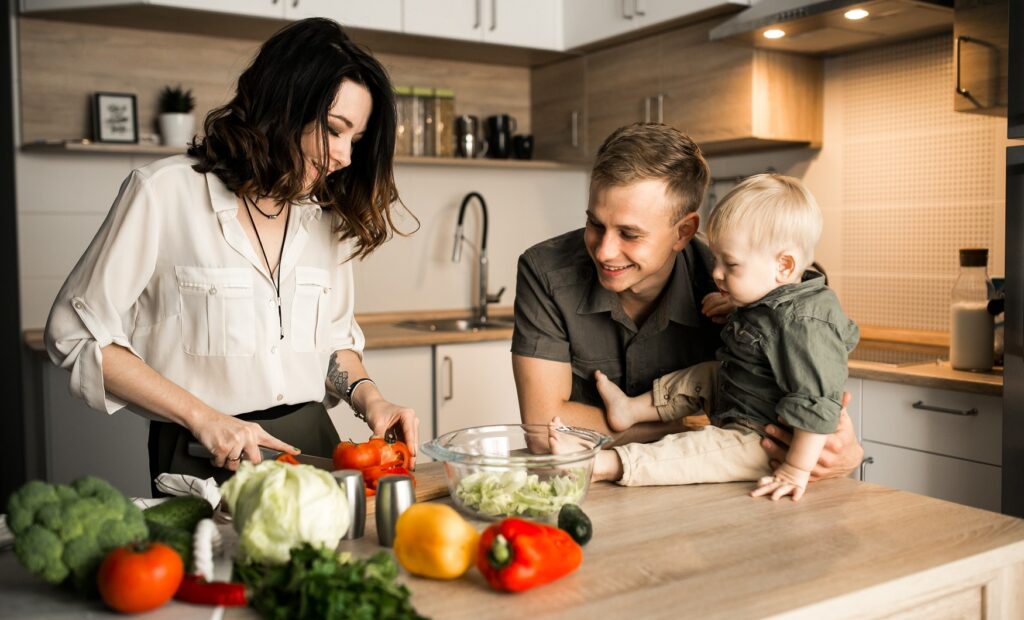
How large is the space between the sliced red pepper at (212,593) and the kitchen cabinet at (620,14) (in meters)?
2.74

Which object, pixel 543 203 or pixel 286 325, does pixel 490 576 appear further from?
pixel 543 203

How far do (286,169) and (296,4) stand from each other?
1.86 metres

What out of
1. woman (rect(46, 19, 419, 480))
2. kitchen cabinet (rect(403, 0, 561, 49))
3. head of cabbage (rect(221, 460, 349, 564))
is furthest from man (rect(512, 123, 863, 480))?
kitchen cabinet (rect(403, 0, 561, 49))

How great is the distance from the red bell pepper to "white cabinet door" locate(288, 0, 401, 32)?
2.74 metres

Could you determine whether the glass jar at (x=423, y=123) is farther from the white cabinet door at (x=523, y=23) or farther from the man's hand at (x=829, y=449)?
the man's hand at (x=829, y=449)

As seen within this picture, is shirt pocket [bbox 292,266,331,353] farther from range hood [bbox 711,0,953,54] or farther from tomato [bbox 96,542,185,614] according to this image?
range hood [bbox 711,0,953,54]

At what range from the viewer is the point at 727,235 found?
5.16 feet

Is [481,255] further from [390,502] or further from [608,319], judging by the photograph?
[390,502]

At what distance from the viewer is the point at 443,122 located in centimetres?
406

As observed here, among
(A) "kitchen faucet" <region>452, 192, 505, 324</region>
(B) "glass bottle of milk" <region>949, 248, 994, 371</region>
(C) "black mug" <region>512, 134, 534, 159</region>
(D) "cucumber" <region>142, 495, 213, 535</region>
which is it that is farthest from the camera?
(C) "black mug" <region>512, 134, 534, 159</region>

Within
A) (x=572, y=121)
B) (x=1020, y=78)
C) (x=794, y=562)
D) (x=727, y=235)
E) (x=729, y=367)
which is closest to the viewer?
(x=794, y=562)

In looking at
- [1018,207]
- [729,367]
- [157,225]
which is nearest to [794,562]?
[729,367]

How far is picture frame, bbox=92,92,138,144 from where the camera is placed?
134 inches

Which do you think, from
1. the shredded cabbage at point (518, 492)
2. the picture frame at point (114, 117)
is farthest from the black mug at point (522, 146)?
the shredded cabbage at point (518, 492)
